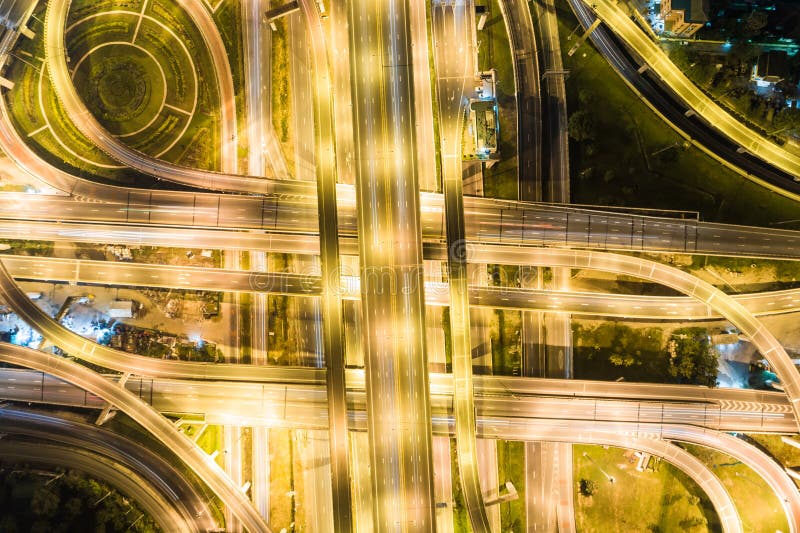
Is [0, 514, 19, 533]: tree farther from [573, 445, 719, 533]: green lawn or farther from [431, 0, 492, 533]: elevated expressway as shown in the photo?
[573, 445, 719, 533]: green lawn

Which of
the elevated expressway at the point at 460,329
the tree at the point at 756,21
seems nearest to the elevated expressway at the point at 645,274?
the elevated expressway at the point at 460,329

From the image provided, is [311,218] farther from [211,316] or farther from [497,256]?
[497,256]

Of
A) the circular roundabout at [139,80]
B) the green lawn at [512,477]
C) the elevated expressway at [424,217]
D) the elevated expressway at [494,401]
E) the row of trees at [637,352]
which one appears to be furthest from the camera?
the circular roundabout at [139,80]

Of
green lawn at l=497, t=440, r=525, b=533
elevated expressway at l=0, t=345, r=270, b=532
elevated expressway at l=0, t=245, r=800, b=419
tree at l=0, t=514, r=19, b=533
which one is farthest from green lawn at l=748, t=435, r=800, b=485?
tree at l=0, t=514, r=19, b=533

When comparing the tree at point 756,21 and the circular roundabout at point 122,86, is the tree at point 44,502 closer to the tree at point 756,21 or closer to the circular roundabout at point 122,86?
the circular roundabout at point 122,86

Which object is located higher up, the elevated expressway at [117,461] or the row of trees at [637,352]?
the row of trees at [637,352]

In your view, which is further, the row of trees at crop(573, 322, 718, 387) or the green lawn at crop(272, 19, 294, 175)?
the green lawn at crop(272, 19, 294, 175)
